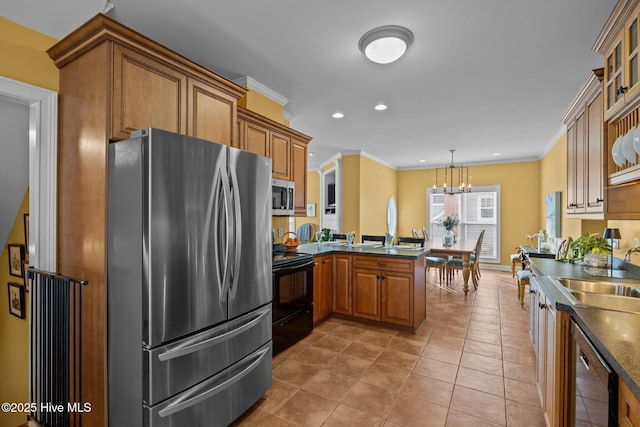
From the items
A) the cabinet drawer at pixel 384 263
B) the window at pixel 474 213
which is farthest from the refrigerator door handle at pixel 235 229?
the window at pixel 474 213

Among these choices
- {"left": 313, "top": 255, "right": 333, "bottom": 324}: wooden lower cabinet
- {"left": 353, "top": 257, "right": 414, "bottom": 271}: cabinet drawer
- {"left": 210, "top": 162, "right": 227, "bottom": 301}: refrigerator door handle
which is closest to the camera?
{"left": 210, "top": 162, "right": 227, "bottom": 301}: refrigerator door handle

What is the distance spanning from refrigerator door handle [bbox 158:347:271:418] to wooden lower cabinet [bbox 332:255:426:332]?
1.82m

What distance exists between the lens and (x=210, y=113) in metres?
2.28

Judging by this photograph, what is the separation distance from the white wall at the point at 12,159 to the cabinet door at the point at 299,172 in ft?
7.72

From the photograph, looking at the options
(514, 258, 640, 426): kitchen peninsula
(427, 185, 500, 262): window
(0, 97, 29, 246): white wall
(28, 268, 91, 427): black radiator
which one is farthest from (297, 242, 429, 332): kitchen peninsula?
(427, 185, 500, 262): window

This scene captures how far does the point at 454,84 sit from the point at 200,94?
2.55 m

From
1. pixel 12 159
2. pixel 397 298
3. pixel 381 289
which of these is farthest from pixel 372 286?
pixel 12 159

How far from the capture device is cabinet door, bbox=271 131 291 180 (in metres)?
3.35

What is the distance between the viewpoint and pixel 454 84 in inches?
125

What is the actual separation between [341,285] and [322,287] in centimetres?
28

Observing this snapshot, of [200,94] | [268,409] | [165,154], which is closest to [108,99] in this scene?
[165,154]

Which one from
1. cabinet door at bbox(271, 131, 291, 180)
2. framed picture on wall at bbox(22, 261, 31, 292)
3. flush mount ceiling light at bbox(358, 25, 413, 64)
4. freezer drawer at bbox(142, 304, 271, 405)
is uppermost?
flush mount ceiling light at bbox(358, 25, 413, 64)

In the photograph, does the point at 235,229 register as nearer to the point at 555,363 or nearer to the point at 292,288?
the point at 292,288

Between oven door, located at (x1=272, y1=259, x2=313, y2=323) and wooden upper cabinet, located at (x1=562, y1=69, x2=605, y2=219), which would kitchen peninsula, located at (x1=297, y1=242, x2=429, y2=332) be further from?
wooden upper cabinet, located at (x1=562, y1=69, x2=605, y2=219)
